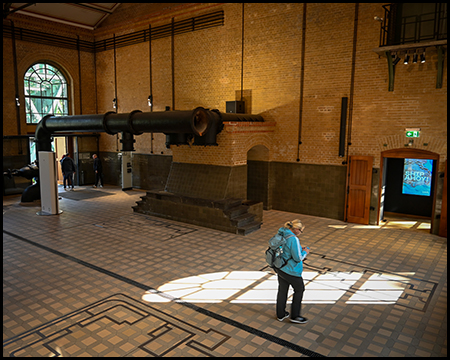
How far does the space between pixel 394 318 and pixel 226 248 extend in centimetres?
431

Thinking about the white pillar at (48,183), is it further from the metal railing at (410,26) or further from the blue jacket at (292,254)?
the metal railing at (410,26)

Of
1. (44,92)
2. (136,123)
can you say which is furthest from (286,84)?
(44,92)

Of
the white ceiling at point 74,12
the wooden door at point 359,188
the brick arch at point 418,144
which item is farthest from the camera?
the white ceiling at point 74,12

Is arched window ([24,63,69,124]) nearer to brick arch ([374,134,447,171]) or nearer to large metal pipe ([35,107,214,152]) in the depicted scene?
large metal pipe ([35,107,214,152])

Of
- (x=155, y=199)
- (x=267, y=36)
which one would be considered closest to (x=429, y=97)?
(x=267, y=36)

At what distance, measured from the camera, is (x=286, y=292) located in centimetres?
574

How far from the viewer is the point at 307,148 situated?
12.6 meters

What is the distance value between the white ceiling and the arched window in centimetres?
224

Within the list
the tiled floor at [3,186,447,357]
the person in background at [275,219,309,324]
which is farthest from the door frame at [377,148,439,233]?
the person in background at [275,219,309,324]

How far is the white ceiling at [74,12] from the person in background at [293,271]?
52.9ft

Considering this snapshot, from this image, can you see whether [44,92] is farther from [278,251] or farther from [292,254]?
[292,254]

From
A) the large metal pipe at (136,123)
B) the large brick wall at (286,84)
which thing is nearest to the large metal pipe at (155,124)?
the large metal pipe at (136,123)

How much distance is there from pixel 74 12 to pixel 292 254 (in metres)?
17.1

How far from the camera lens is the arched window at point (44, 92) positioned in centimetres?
1691
